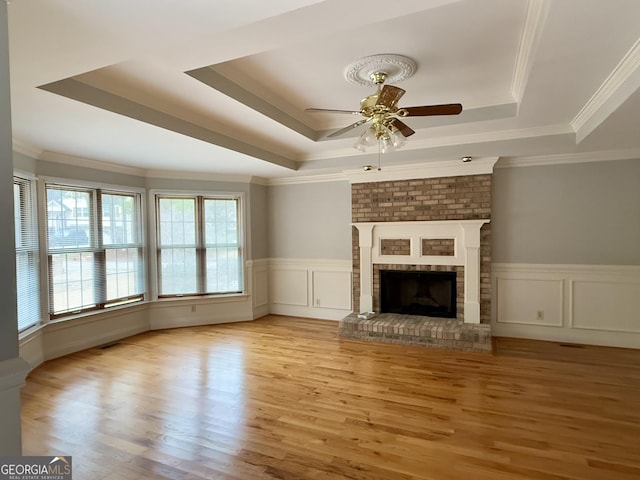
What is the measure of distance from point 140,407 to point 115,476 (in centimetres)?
90

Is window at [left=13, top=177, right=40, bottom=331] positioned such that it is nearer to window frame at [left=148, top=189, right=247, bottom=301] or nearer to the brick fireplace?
window frame at [left=148, top=189, right=247, bottom=301]

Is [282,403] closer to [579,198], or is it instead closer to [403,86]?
[403,86]

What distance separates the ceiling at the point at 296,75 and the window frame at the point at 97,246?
370 mm

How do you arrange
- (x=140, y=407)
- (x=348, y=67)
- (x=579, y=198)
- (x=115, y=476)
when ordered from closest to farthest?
(x=115, y=476)
(x=348, y=67)
(x=140, y=407)
(x=579, y=198)

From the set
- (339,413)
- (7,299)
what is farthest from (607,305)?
(7,299)

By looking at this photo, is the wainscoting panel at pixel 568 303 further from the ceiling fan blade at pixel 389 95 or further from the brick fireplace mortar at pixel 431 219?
the ceiling fan blade at pixel 389 95

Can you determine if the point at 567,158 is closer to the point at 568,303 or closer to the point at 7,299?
the point at 568,303

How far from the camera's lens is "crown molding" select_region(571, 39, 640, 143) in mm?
2236

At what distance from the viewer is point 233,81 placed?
285 cm

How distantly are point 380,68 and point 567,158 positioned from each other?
3.24 metres

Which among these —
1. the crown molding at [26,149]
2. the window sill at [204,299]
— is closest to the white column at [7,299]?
the crown molding at [26,149]

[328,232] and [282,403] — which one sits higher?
[328,232]

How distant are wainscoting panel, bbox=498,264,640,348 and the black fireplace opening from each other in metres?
0.62

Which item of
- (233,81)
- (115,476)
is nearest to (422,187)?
(233,81)
